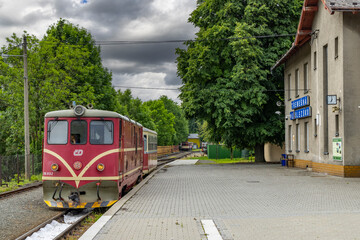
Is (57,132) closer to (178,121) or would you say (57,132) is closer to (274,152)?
(274,152)

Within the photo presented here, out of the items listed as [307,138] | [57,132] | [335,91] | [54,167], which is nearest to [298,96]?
[307,138]

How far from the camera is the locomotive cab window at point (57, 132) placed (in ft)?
40.5

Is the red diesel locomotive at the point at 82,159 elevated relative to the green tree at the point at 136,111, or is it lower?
lower

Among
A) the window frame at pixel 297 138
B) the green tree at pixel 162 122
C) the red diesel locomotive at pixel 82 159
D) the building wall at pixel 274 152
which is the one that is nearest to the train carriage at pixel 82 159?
the red diesel locomotive at pixel 82 159

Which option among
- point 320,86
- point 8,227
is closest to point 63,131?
point 8,227

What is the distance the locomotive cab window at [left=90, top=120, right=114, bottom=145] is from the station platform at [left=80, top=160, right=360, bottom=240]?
5.97ft

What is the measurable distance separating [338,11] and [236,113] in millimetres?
12641

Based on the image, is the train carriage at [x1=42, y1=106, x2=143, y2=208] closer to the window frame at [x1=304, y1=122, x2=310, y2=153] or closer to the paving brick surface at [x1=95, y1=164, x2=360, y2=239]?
the paving brick surface at [x1=95, y1=164, x2=360, y2=239]

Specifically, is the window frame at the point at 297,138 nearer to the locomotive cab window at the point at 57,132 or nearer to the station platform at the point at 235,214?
the station platform at the point at 235,214

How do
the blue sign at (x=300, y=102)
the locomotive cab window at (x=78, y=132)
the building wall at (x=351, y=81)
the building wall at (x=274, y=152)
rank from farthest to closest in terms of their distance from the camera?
the building wall at (x=274, y=152) → the blue sign at (x=300, y=102) → the building wall at (x=351, y=81) → the locomotive cab window at (x=78, y=132)

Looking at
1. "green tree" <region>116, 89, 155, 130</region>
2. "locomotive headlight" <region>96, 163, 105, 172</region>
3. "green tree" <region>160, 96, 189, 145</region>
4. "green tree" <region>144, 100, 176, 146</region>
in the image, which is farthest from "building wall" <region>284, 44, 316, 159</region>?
"green tree" <region>160, 96, 189, 145</region>

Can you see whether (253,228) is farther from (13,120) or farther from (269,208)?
(13,120)

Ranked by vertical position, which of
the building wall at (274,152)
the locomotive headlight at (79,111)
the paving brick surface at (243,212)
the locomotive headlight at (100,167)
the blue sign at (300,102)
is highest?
the blue sign at (300,102)

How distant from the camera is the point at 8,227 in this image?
388 inches
